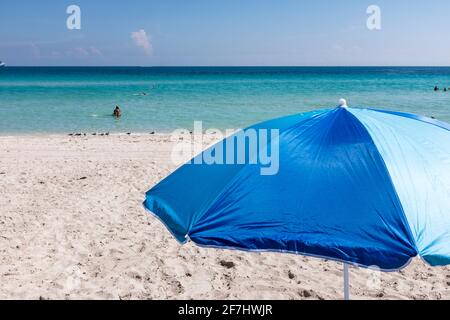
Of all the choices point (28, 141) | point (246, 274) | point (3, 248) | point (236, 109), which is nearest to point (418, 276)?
point (246, 274)

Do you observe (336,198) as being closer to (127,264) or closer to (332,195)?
(332,195)

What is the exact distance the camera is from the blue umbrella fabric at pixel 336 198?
2.50 meters

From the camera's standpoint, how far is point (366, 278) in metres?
4.96

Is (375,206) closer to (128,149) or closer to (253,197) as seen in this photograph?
(253,197)

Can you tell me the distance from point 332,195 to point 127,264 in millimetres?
3341

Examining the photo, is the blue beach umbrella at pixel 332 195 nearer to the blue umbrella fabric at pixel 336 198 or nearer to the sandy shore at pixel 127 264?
the blue umbrella fabric at pixel 336 198

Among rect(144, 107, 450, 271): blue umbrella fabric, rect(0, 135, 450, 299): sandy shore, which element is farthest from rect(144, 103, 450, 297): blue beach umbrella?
rect(0, 135, 450, 299): sandy shore

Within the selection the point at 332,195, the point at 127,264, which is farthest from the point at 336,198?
the point at 127,264

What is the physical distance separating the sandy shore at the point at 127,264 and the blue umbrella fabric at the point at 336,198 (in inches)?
78.8

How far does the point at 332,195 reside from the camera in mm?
2693

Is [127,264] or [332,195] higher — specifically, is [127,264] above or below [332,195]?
below

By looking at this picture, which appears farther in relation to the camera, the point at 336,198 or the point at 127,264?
the point at 127,264

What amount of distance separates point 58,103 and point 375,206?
2997cm

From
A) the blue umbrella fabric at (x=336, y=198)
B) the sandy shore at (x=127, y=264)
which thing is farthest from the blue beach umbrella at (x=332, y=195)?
the sandy shore at (x=127, y=264)
